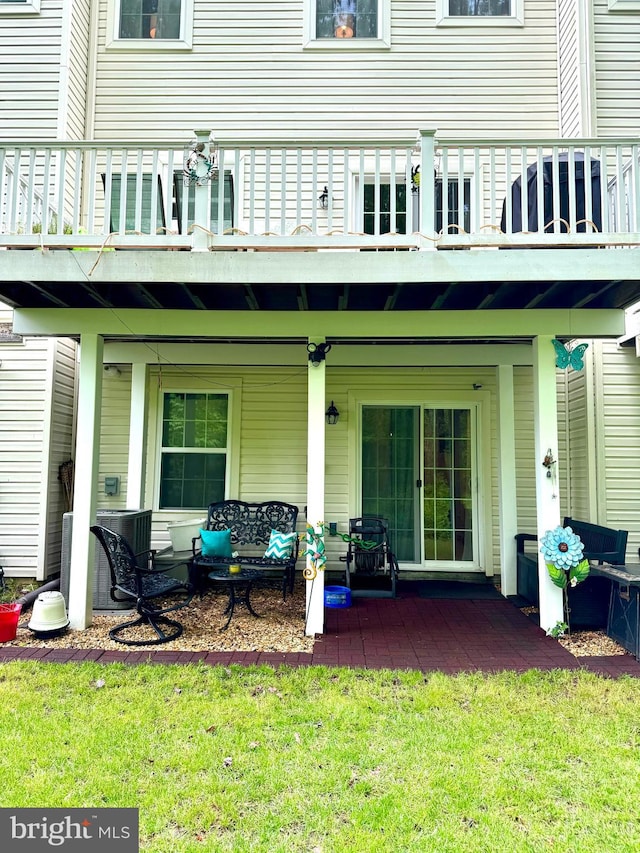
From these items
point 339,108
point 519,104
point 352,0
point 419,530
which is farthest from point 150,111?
point 419,530

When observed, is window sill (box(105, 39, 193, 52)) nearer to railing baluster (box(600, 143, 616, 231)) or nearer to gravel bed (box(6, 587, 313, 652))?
railing baluster (box(600, 143, 616, 231))

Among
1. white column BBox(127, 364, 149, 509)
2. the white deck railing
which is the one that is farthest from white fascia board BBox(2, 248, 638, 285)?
white column BBox(127, 364, 149, 509)

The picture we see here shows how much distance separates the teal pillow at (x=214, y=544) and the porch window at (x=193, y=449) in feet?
3.01

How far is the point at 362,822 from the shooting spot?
217 centimetres

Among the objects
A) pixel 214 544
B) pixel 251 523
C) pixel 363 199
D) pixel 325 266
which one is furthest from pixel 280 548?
pixel 363 199

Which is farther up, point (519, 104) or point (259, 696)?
point (519, 104)

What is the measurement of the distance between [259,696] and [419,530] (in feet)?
12.0

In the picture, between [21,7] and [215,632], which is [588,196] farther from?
[21,7]

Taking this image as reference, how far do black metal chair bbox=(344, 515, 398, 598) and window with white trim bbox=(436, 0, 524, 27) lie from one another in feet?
21.0

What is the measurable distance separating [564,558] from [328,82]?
6.29m

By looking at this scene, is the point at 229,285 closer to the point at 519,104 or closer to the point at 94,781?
the point at 94,781

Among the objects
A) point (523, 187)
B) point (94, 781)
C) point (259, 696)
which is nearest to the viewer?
point (94, 781)

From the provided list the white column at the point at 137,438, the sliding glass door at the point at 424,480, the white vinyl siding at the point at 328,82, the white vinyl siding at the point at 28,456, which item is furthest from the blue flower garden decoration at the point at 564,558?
the white vinyl siding at the point at 28,456

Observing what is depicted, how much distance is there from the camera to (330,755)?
2650 millimetres
